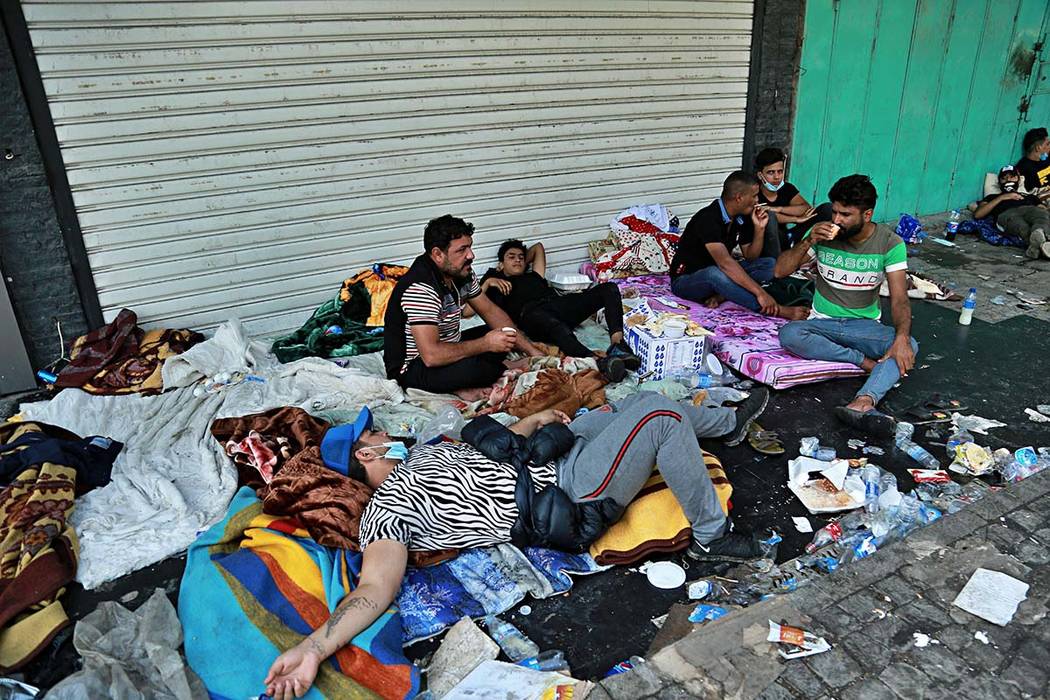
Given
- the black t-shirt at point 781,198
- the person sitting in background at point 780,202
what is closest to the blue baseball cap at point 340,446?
the person sitting in background at point 780,202

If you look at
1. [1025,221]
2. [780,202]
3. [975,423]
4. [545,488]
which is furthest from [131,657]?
[1025,221]

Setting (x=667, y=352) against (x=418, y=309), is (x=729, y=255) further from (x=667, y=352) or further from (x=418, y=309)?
(x=418, y=309)

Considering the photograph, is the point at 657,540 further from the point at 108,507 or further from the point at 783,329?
the point at 108,507

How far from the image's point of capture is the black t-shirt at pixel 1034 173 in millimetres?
8711

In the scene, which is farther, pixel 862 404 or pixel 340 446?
pixel 862 404

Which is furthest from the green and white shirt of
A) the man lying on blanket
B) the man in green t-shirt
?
the man lying on blanket

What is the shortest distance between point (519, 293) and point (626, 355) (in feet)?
3.97

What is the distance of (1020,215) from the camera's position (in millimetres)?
8047

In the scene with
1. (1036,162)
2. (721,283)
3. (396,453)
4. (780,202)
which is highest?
(780,202)

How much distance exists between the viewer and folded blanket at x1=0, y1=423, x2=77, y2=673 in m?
2.86

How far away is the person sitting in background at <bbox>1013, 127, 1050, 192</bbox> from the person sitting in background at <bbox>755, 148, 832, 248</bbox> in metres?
4.06

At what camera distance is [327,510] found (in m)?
3.29

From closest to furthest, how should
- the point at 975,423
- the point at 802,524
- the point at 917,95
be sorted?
1. the point at 802,524
2. the point at 975,423
3. the point at 917,95

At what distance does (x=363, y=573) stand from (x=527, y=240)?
4.47 meters
